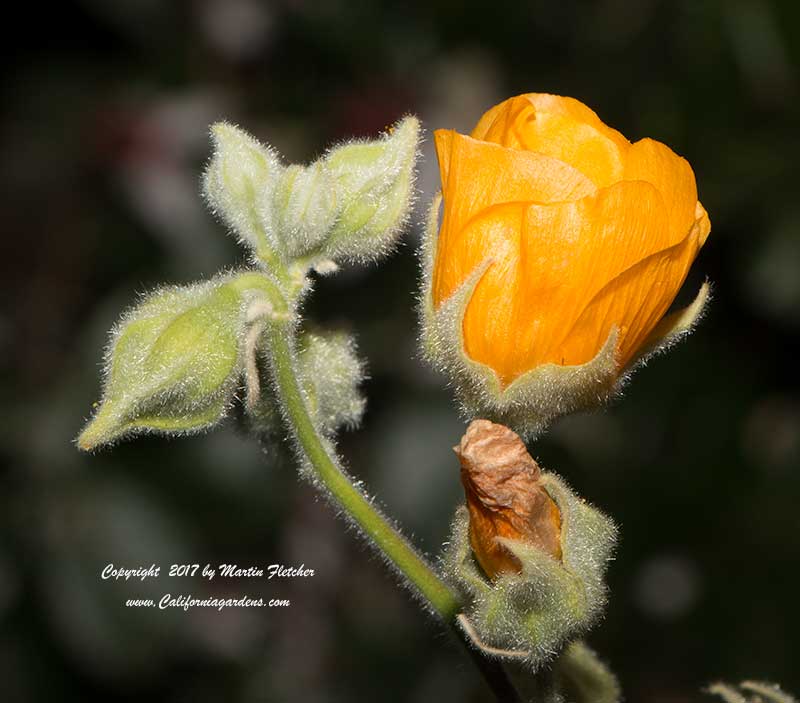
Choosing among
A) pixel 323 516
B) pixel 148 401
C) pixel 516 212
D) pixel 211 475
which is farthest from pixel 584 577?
pixel 323 516

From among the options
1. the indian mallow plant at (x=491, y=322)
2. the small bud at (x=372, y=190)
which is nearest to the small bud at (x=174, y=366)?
the indian mallow plant at (x=491, y=322)

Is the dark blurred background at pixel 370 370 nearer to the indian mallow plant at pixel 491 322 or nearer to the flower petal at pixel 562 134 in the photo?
the indian mallow plant at pixel 491 322

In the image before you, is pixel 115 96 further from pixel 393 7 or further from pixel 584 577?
pixel 584 577

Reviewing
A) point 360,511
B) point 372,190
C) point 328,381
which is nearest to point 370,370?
point 328,381

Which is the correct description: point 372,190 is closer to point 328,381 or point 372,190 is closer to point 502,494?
point 328,381

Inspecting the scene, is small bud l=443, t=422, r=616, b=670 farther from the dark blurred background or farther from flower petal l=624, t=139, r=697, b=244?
the dark blurred background
